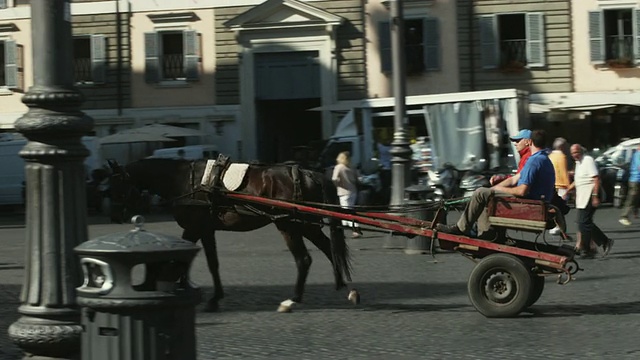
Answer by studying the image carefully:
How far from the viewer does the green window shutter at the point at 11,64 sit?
39500 mm

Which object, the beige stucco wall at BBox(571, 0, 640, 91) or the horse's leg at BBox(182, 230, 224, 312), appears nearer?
the horse's leg at BBox(182, 230, 224, 312)

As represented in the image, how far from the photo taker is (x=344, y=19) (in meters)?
37.8

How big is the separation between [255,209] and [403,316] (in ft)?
6.59

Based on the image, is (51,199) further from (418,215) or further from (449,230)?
(418,215)

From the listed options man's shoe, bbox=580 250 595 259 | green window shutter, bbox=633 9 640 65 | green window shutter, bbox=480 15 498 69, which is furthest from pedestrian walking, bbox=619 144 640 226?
green window shutter, bbox=480 15 498 69

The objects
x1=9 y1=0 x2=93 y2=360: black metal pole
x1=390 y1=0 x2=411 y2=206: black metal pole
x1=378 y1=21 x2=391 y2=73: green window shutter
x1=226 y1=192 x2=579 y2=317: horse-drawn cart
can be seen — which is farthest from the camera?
x1=378 y1=21 x2=391 y2=73: green window shutter

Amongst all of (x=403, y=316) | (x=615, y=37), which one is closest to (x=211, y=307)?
(x=403, y=316)

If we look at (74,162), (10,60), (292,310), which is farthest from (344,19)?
(74,162)

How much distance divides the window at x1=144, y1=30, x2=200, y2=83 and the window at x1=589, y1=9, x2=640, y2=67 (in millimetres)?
12461

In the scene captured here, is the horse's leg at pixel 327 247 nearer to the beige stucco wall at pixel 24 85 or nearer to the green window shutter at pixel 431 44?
the green window shutter at pixel 431 44

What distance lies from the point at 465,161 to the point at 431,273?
15014mm

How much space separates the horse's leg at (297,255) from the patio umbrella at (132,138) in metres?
23.2

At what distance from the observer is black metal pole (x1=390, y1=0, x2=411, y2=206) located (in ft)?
65.0

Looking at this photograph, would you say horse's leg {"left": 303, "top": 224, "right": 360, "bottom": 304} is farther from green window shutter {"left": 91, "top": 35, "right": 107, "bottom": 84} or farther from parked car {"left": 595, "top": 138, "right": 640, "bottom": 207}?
green window shutter {"left": 91, "top": 35, "right": 107, "bottom": 84}
